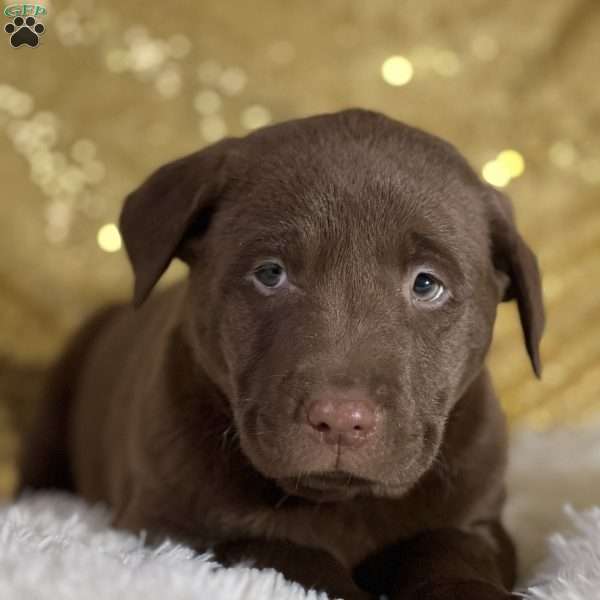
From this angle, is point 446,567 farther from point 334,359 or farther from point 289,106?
point 289,106

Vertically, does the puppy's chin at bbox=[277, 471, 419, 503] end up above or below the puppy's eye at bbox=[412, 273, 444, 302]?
below

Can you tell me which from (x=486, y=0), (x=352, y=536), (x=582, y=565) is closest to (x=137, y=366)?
(x=352, y=536)

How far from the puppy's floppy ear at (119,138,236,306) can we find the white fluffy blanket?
2.09 feet

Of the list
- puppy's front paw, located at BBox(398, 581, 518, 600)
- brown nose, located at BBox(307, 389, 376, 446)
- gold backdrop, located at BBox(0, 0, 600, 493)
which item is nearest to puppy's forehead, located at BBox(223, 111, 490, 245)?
brown nose, located at BBox(307, 389, 376, 446)

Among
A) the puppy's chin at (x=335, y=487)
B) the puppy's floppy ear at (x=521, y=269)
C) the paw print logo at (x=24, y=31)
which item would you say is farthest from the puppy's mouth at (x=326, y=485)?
the paw print logo at (x=24, y=31)

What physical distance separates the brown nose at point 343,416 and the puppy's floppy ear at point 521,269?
73cm

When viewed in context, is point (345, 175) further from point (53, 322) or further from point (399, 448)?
point (53, 322)

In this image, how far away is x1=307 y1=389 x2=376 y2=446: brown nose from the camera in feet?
6.90

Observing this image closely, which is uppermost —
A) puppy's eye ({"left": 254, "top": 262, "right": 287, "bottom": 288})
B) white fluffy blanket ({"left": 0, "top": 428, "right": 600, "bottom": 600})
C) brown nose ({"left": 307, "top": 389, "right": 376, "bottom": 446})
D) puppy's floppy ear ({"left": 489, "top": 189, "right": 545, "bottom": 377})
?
puppy's floppy ear ({"left": 489, "top": 189, "right": 545, "bottom": 377})

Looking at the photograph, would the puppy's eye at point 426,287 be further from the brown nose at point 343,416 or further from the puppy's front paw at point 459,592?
the puppy's front paw at point 459,592

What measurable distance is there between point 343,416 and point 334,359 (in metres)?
0.16

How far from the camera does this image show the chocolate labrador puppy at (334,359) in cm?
226

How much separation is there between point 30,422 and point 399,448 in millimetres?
2643

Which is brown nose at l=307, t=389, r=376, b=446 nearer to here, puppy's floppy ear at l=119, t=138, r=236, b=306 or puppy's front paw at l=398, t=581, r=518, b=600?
puppy's front paw at l=398, t=581, r=518, b=600
